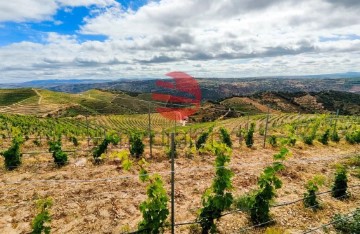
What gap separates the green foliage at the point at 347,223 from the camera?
617cm

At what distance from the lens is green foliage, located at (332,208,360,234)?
20.3 ft

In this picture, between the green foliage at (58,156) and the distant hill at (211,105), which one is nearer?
the green foliage at (58,156)

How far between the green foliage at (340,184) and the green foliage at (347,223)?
145 cm

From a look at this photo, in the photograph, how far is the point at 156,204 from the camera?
17.5 feet

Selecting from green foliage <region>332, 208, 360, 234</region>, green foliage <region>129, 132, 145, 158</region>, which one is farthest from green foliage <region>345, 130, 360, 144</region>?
green foliage <region>129, 132, 145, 158</region>

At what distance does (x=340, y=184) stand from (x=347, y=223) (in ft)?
6.47

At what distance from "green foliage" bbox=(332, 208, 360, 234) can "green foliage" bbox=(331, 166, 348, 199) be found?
4.76 ft

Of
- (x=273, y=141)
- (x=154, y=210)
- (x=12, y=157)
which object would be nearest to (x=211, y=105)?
(x=273, y=141)

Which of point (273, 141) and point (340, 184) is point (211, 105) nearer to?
point (273, 141)

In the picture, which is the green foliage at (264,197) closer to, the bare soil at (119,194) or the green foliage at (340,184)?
the bare soil at (119,194)

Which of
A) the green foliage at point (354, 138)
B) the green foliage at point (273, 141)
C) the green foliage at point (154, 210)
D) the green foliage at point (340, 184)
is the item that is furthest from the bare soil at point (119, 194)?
the green foliage at point (354, 138)

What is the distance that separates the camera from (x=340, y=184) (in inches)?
318

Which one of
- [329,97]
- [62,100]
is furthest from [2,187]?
[329,97]

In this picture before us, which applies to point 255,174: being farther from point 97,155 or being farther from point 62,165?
point 62,165
